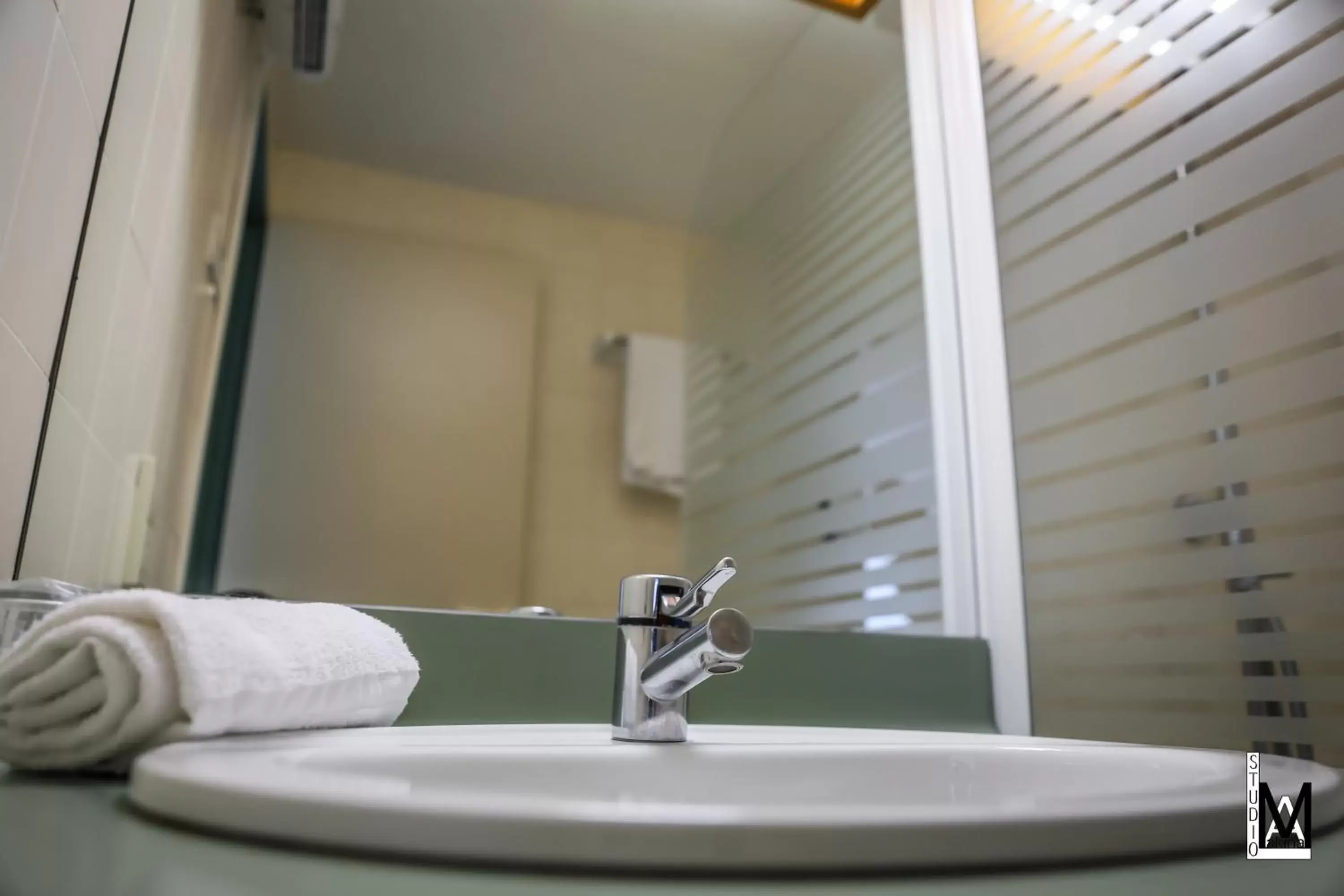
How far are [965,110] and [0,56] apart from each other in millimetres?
1222

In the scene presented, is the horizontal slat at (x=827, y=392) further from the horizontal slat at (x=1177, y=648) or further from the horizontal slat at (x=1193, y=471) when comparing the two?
the horizontal slat at (x=1177, y=648)

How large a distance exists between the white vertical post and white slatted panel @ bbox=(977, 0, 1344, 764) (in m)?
0.03

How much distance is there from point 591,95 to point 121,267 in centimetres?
74

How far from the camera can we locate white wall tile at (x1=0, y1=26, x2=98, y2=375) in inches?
24.2

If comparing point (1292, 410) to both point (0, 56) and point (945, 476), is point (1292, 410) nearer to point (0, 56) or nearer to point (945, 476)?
point (945, 476)

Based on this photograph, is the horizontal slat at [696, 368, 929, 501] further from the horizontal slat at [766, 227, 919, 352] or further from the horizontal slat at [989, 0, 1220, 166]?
the horizontal slat at [989, 0, 1220, 166]

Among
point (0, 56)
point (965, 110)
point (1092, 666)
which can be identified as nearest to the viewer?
point (0, 56)

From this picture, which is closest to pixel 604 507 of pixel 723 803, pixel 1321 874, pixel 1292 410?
pixel 723 803

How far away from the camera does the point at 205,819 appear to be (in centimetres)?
40

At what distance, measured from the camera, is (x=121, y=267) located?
0.86m

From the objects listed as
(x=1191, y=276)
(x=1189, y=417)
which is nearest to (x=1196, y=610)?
(x=1189, y=417)

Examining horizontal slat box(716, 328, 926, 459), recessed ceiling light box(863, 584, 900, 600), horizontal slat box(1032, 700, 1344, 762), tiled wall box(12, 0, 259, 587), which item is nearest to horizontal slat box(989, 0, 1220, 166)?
horizontal slat box(716, 328, 926, 459)

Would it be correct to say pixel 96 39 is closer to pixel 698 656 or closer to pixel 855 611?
pixel 698 656

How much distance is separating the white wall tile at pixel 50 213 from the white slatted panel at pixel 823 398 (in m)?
0.81
